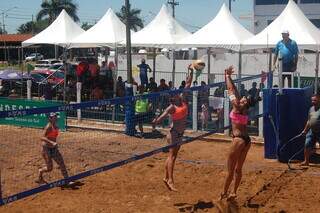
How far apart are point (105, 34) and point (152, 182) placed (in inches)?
443

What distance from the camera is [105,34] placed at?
69.4 feet

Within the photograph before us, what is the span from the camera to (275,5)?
66562mm

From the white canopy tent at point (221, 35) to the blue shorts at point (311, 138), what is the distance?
7.09 m

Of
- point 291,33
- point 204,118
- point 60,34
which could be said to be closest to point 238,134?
point 204,118

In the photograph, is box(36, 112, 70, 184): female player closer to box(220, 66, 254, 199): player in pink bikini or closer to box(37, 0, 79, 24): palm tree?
box(220, 66, 254, 199): player in pink bikini

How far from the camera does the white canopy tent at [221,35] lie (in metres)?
18.4

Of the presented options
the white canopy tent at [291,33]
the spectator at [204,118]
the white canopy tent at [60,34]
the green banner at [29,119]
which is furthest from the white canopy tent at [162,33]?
the spectator at [204,118]

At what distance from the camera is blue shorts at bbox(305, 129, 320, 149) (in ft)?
37.4

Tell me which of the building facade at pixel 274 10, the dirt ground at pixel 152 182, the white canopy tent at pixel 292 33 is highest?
the building facade at pixel 274 10

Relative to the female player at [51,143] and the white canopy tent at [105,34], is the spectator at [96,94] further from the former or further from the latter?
the female player at [51,143]

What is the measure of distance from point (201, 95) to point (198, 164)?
2.23 metres

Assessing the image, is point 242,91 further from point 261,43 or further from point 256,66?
point 256,66

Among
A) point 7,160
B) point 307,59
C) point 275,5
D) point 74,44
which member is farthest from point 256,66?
point 275,5

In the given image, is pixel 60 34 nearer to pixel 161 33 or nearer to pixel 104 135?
pixel 161 33
